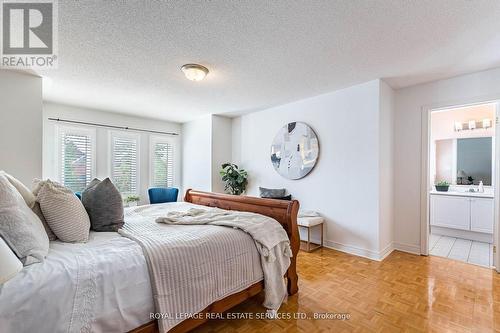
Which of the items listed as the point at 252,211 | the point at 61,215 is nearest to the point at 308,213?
the point at 252,211

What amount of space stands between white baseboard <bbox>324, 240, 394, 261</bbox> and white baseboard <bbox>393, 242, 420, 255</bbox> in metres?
0.08

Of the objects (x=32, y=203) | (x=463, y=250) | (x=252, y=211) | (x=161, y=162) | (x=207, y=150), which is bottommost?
(x=463, y=250)

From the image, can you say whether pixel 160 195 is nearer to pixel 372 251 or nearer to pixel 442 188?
pixel 372 251

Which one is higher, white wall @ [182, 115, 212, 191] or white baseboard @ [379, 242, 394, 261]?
white wall @ [182, 115, 212, 191]

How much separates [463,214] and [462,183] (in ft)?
2.61

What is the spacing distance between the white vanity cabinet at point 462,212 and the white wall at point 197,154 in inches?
174

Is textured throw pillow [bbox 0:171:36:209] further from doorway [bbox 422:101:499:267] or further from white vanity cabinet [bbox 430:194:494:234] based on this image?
white vanity cabinet [bbox 430:194:494:234]

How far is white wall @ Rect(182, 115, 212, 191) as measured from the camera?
Result: 5.14 m

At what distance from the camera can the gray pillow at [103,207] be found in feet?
6.22

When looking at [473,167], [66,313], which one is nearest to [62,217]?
[66,313]

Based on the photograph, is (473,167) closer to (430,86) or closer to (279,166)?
(430,86)

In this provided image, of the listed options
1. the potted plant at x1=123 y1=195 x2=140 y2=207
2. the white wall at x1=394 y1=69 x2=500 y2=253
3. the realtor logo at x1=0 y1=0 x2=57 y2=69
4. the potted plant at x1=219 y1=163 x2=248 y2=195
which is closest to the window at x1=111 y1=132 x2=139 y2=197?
the potted plant at x1=123 y1=195 x2=140 y2=207

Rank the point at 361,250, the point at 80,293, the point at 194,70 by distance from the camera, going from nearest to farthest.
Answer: the point at 80,293 < the point at 194,70 < the point at 361,250

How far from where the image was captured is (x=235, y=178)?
489 centimetres
